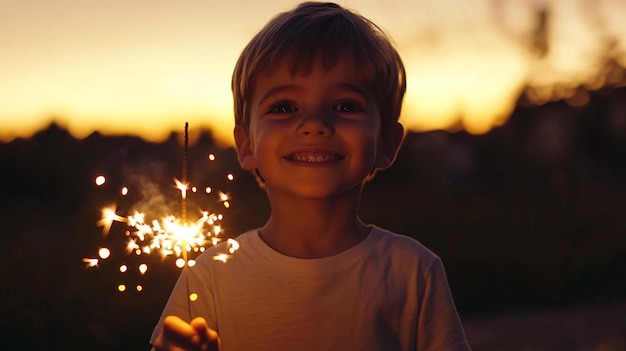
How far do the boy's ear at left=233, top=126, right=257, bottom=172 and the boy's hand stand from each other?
0.63 m

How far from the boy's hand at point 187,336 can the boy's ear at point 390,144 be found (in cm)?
78

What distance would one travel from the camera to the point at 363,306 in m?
2.54

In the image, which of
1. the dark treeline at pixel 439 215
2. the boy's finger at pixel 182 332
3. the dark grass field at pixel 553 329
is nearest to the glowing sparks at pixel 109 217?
the boy's finger at pixel 182 332

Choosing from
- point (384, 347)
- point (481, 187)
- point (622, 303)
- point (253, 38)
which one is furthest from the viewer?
point (481, 187)

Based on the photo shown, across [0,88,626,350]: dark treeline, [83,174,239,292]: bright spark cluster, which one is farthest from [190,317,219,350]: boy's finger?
[0,88,626,350]: dark treeline

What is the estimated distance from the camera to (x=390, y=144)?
9.25 ft

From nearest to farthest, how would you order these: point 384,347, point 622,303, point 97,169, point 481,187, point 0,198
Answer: point 384,347 < point 97,169 < point 0,198 < point 622,303 < point 481,187

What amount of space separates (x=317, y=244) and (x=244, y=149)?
34 centimetres

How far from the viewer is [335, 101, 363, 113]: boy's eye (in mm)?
2576

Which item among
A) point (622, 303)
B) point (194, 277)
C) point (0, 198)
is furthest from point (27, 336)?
point (622, 303)

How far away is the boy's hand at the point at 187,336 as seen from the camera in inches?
85.4

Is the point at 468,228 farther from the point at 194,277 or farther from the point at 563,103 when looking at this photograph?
the point at 194,277

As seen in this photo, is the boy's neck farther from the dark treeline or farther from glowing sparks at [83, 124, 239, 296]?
the dark treeline

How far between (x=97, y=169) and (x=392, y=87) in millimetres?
2777
